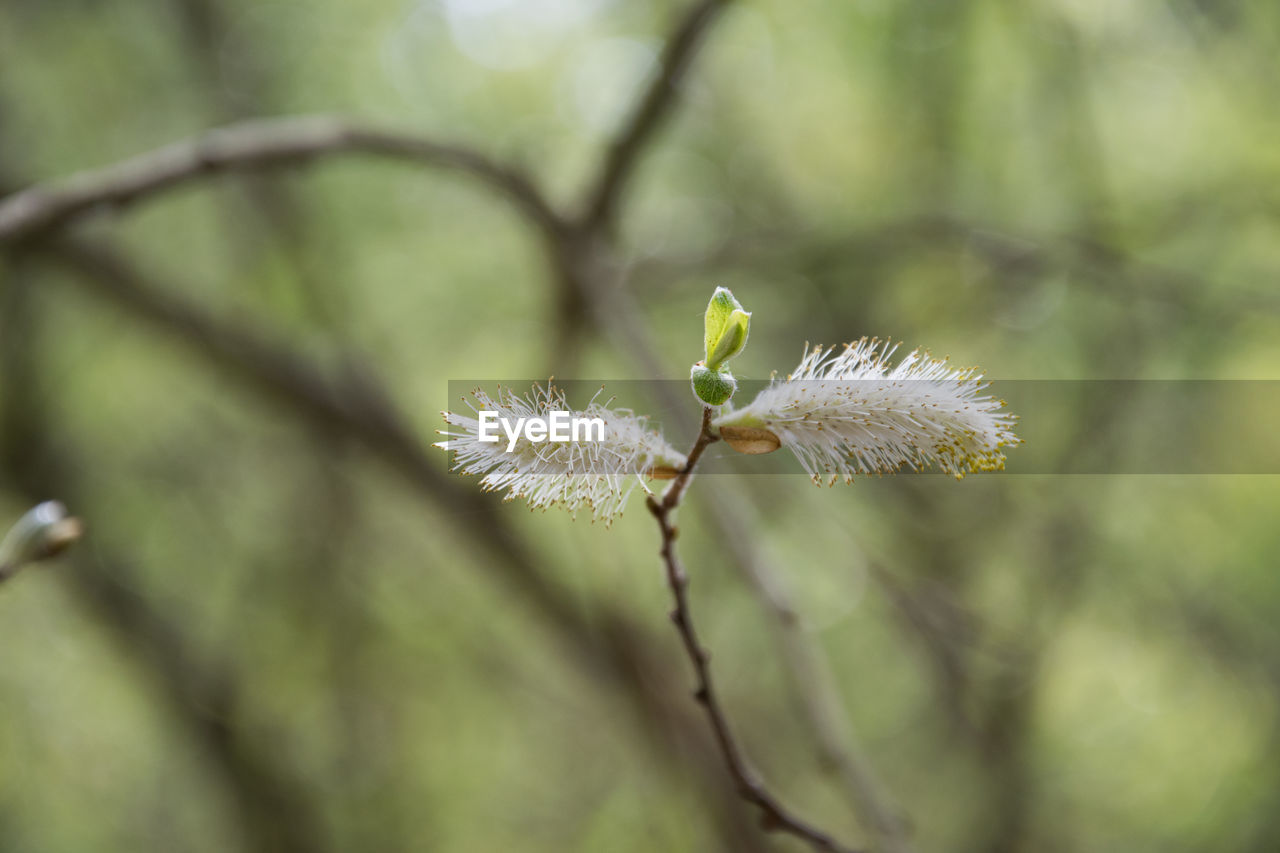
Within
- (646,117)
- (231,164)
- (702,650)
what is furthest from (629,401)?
(702,650)

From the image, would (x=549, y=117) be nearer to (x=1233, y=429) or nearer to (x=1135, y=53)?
(x=1135, y=53)

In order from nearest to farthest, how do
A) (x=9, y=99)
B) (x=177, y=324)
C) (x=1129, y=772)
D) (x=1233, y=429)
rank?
A: (x=177, y=324)
(x=9, y=99)
(x=1233, y=429)
(x=1129, y=772)

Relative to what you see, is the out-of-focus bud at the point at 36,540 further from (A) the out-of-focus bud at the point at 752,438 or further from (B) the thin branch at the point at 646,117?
(B) the thin branch at the point at 646,117

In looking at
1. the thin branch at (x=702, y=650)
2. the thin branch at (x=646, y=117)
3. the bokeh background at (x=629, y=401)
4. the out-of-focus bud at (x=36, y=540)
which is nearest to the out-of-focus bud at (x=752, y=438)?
the thin branch at (x=702, y=650)

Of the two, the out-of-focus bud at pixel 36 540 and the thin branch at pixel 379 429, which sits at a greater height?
the thin branch at pixel 379 429

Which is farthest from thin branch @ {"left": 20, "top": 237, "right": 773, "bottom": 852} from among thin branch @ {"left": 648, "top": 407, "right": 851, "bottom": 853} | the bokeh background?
thin branch @ {"left": 648, "top": 407, "right": 851, "bottom": 853}

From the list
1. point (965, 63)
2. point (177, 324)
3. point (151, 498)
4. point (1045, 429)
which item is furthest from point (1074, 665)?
point (151, 498)

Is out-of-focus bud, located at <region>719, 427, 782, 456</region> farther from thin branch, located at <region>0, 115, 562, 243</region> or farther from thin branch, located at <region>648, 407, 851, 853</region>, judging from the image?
thin branch, located at <region>0, 115, 562, 243</region>

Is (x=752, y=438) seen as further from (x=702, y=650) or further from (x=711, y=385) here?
(x=702, y=650)
